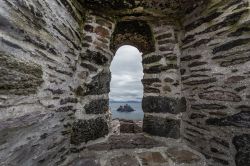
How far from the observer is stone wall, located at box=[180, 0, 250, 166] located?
1.95 m

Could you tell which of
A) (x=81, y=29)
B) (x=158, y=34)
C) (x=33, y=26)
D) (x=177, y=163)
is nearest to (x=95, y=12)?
(x=81, y=29)

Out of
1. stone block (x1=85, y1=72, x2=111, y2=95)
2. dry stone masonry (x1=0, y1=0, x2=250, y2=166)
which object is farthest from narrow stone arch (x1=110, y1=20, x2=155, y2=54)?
stone block (x1=85, y1=72, x2=111, y2=95)

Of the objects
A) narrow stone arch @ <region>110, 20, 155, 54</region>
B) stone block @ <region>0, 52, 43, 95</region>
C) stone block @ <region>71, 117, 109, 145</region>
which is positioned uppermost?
narrow stone arch @ <region>110, 20, 155, 54</region>

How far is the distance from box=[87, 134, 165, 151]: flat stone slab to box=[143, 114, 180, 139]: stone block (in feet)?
0.47

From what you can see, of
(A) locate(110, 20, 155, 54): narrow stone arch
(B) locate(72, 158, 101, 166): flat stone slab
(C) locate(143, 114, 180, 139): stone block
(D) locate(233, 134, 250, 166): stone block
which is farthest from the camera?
(A) locate(110, 20, 155, 54): narrow stone arch

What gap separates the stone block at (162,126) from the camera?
2.75 metres

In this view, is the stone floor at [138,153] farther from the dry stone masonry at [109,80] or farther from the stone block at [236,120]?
the stone block at [236,120]

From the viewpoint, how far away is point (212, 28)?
233 centimetres

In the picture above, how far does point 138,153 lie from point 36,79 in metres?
1.61

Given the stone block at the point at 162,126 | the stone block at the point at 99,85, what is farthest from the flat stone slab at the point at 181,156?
the stone block at the point at 99,85

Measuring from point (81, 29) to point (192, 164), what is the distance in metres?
2.28

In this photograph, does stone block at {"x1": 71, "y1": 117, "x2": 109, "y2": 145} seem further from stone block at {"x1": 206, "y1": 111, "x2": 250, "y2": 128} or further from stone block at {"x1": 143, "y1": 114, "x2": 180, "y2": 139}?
stone block at {"x1": 206, "y1": 111, "x2": 250, "y2": 128}

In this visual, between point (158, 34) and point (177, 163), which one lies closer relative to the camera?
point (177, 163)

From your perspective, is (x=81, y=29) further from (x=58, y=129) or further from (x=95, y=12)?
(x=58, y=129)
